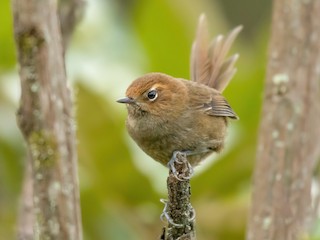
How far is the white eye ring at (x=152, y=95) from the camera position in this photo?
4277mm

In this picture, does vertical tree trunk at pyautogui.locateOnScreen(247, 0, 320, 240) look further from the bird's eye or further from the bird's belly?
the bird's eye

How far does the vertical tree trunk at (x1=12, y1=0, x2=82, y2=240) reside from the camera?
2.53 m

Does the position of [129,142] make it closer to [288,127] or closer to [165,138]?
[165,138]

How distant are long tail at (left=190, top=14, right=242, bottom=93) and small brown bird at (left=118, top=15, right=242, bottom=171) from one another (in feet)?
1.04

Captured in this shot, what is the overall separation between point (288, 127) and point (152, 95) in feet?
2.34

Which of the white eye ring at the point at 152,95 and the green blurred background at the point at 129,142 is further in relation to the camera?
the green blurred background at the point at 129,142

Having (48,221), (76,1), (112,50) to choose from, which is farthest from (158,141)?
(112,50)

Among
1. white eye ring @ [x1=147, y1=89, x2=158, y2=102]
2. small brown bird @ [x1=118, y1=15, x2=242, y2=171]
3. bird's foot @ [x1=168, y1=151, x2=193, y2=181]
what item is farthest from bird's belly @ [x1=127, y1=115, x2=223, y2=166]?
bird's foot @ [x1=168, y1=151, x2=193, y2=181]

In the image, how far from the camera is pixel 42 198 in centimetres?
256

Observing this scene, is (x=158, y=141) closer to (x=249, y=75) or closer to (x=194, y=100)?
(x=194, y=100)

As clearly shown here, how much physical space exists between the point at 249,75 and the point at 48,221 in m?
3.52

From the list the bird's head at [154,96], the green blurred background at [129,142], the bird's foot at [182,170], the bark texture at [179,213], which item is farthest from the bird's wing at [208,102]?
the bark texture at [179,213]

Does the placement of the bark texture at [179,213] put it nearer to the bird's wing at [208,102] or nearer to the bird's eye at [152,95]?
the bird's eye at [152,95]

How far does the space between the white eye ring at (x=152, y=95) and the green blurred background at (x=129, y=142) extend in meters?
0.72
